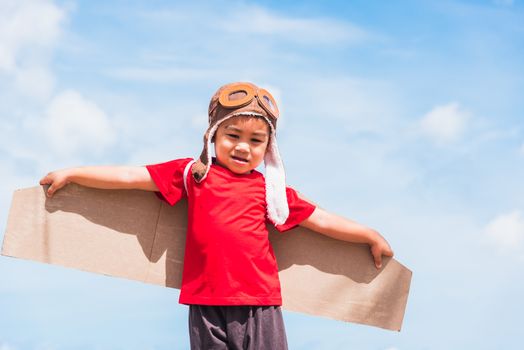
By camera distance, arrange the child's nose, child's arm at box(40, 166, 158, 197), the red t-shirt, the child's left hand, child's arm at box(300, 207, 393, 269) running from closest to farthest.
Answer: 1. the red t-shirt
2. the child's nose
3. child's arm at box(40, 166, 158, 197)
4. child's arm at box(300, 207, 393, 269)
5. the child's left hand

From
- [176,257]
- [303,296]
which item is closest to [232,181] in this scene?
[176,257]

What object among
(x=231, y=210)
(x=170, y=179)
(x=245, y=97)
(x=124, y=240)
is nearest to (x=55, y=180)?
(x=124, y=240)

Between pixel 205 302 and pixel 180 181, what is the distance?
560mm

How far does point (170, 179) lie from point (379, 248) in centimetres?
107

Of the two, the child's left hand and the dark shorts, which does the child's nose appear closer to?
the dark shorts

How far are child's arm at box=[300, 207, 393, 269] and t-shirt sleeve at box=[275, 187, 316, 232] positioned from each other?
39mm

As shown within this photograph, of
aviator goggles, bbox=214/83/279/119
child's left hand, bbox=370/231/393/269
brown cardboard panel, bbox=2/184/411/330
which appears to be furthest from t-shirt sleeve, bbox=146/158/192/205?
child's left hand, bbox=370/231/393/269

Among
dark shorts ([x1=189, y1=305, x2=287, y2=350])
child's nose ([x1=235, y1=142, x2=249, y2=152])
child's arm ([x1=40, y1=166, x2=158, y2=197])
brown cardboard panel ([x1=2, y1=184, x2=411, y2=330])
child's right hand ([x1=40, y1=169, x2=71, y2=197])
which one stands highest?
child's nose ([x1=235, y1=142, x2=249, y2=152])

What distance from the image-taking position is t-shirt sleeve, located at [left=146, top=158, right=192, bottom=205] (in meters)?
3.67

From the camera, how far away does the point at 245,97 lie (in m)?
3.62

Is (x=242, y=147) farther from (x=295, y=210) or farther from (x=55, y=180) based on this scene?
(x=55, y=180)

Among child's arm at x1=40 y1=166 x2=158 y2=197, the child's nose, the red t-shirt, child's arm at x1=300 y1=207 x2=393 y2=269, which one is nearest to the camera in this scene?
the red t-shirt

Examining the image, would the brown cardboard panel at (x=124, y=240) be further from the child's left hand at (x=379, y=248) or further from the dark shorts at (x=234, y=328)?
the dark shorts at (x=234, y=328)

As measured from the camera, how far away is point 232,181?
3615 millimetres
